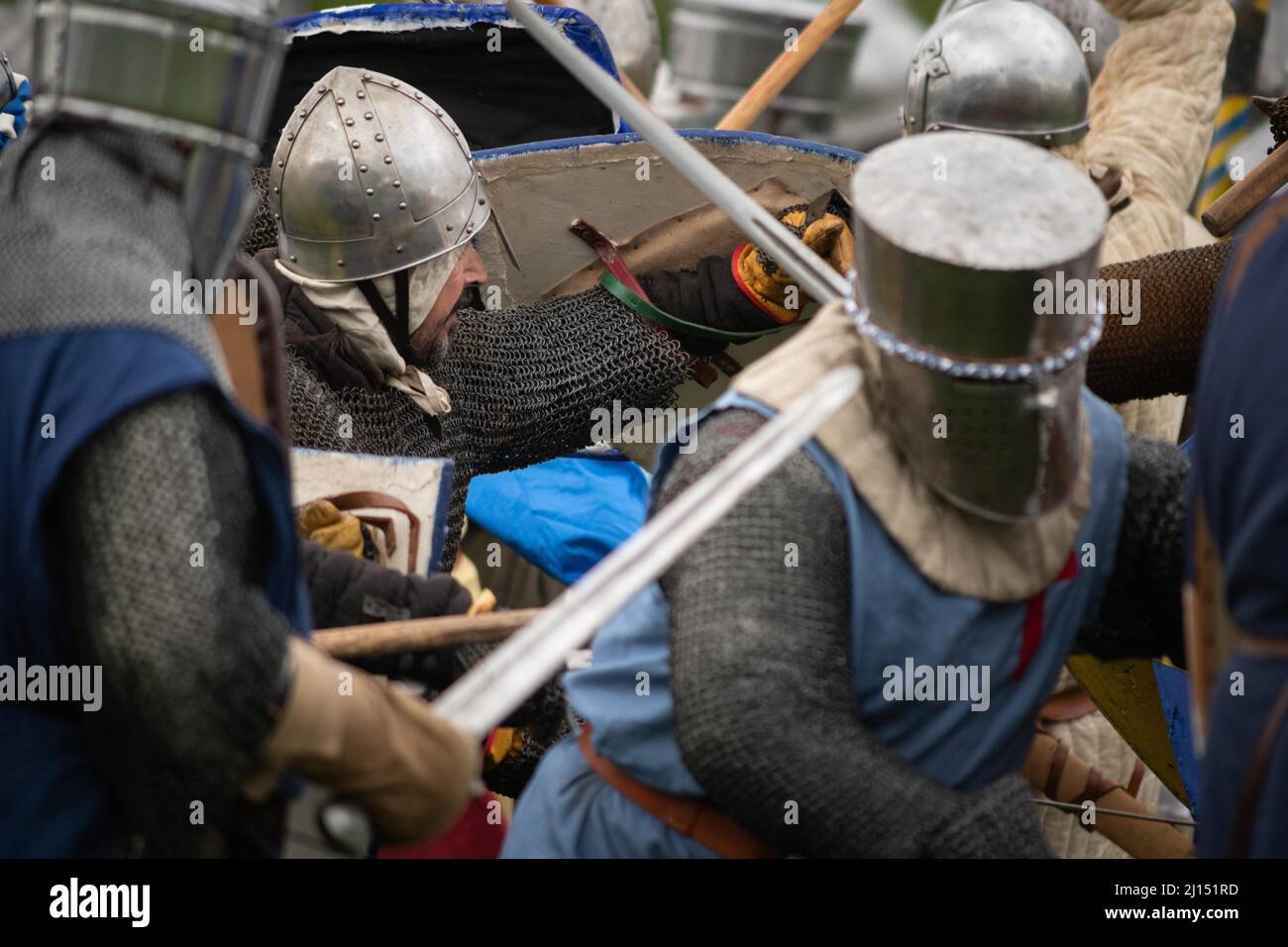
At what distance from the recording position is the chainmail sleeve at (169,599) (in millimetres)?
1771

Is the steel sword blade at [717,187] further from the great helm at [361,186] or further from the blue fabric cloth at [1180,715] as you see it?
the blue fabric cloth at [1180,715]

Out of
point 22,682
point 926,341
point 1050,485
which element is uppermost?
point 926,341

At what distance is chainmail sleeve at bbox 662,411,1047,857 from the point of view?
217 cm

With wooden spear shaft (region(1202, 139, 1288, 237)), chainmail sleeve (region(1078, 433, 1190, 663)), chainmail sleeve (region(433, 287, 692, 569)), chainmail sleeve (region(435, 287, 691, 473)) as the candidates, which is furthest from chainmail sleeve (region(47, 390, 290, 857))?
wooden spear shaft (region(1202, 139, 1288, 237))

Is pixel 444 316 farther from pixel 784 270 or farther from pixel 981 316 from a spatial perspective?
pixel 981 316

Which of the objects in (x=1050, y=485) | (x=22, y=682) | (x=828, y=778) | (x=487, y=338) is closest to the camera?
(x=22, y=682)

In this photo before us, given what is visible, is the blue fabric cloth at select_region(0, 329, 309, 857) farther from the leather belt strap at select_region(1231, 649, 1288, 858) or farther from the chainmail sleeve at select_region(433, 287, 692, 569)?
the chainmail sleeve at select_region(433, 287, 692, 569)

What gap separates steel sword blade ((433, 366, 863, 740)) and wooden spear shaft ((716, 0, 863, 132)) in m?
3.33

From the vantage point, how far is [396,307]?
12.6ft

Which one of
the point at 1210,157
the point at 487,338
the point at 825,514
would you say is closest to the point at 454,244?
the point at 487,338

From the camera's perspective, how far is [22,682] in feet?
6.21

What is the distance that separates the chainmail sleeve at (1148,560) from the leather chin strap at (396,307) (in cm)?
180

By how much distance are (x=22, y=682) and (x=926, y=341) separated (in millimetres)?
1190

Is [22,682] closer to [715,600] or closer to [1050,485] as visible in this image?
[715,600]
